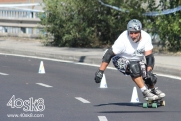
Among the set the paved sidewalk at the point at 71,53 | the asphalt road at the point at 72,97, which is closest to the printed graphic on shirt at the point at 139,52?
the asphalt road at the point at 72,97

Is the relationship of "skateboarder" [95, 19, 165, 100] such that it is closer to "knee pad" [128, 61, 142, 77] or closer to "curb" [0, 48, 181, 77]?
"knee pad" [128, 61, 142, 77]

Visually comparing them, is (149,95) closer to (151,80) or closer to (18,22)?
(151,80)

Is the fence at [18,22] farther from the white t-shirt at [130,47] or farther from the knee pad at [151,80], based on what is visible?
the white t-shirt at [130,47]

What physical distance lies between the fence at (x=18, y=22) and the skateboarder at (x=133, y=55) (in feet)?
63.3

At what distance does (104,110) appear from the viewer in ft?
35.1

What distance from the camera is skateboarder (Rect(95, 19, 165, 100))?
10.7 metres

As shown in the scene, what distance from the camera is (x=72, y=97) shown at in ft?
40.4

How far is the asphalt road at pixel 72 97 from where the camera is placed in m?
10.1

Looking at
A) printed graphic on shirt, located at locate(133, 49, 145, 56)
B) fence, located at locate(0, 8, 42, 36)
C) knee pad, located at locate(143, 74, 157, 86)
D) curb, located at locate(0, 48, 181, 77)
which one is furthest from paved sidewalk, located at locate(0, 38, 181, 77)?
printed graphic on shirt, located at locate(133, 49, 145, 56)

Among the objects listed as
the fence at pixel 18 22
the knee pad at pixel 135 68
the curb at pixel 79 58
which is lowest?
the fence at pixel 18 22

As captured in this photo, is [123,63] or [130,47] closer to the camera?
[130,47]

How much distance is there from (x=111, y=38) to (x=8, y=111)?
15.9 meters

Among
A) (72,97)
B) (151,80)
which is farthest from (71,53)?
(151,80)

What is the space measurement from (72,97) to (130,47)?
212cm
